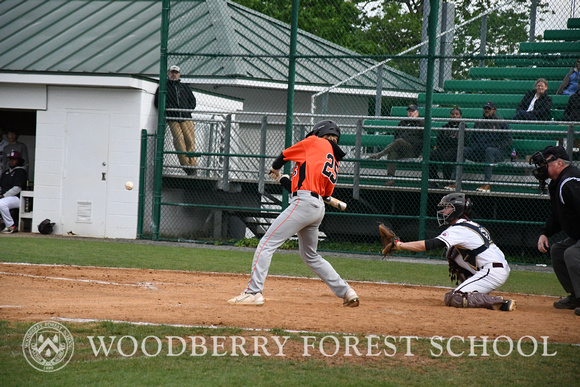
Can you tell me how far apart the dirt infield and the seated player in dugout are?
210 mm

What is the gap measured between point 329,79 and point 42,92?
8.15 m

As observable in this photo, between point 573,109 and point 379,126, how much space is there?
370cm

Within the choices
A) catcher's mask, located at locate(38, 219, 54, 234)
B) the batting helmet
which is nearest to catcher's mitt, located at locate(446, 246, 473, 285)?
catcher's mask, located at locate(38, 219, 54, 234)

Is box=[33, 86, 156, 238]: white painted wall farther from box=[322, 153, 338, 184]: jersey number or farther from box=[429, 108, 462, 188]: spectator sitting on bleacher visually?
box=[322, 153, 338, 184]: jersey number

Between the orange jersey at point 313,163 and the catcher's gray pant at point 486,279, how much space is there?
1929mm

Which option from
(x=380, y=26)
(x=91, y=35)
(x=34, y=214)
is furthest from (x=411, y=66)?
(x=34, y=214)

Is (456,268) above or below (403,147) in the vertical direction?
below

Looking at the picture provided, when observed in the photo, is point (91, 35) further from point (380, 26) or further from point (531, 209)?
point (531, 209)

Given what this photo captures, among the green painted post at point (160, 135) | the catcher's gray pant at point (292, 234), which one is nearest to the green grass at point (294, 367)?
the catcher's gray pant at point (292, 234)

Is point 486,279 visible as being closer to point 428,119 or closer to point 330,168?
point 330,168

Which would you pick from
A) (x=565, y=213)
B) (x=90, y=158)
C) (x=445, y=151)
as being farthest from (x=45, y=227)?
(x=565, y=213)

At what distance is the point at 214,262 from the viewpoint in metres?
11.6

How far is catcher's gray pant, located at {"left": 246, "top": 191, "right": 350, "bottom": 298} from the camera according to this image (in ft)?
23.2

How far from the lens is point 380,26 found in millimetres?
19734
